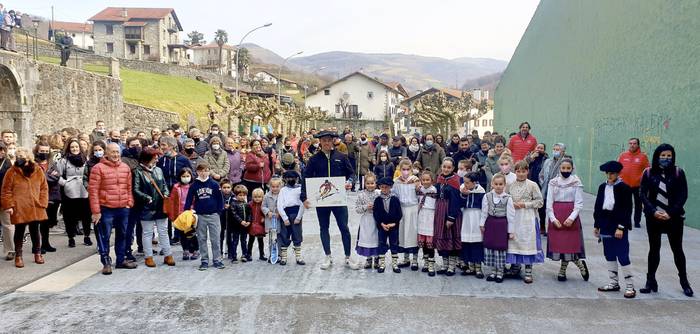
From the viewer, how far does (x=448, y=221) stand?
24.7ft

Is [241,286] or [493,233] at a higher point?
[493,233]

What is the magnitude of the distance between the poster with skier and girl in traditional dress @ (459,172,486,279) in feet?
5.32

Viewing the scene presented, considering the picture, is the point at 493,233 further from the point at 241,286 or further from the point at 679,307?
the point at 241,286

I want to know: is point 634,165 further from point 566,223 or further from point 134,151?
point 134,151

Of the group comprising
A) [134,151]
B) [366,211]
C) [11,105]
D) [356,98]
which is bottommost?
[366,211]

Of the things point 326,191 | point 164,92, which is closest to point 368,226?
point 326,191

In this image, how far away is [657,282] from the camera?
280 inches

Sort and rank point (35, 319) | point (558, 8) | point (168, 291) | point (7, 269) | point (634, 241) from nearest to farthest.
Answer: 1. point (35, 319)
2. point (168, 291)
3. point (7, 269)
4. point (634, 241)
5. point (558, 8)

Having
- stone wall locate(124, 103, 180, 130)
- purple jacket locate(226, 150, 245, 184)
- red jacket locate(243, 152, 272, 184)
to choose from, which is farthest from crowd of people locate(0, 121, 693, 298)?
stone wall locate(124, 103, 180, 130)

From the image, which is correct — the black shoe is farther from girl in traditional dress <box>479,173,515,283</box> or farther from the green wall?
the green wall

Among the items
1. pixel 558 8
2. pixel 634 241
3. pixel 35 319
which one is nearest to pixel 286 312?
pixel 35 319

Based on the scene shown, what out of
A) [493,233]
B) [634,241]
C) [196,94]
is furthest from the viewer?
[196,94]

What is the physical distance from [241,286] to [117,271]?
194 cm

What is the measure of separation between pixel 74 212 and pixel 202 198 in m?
2.63
